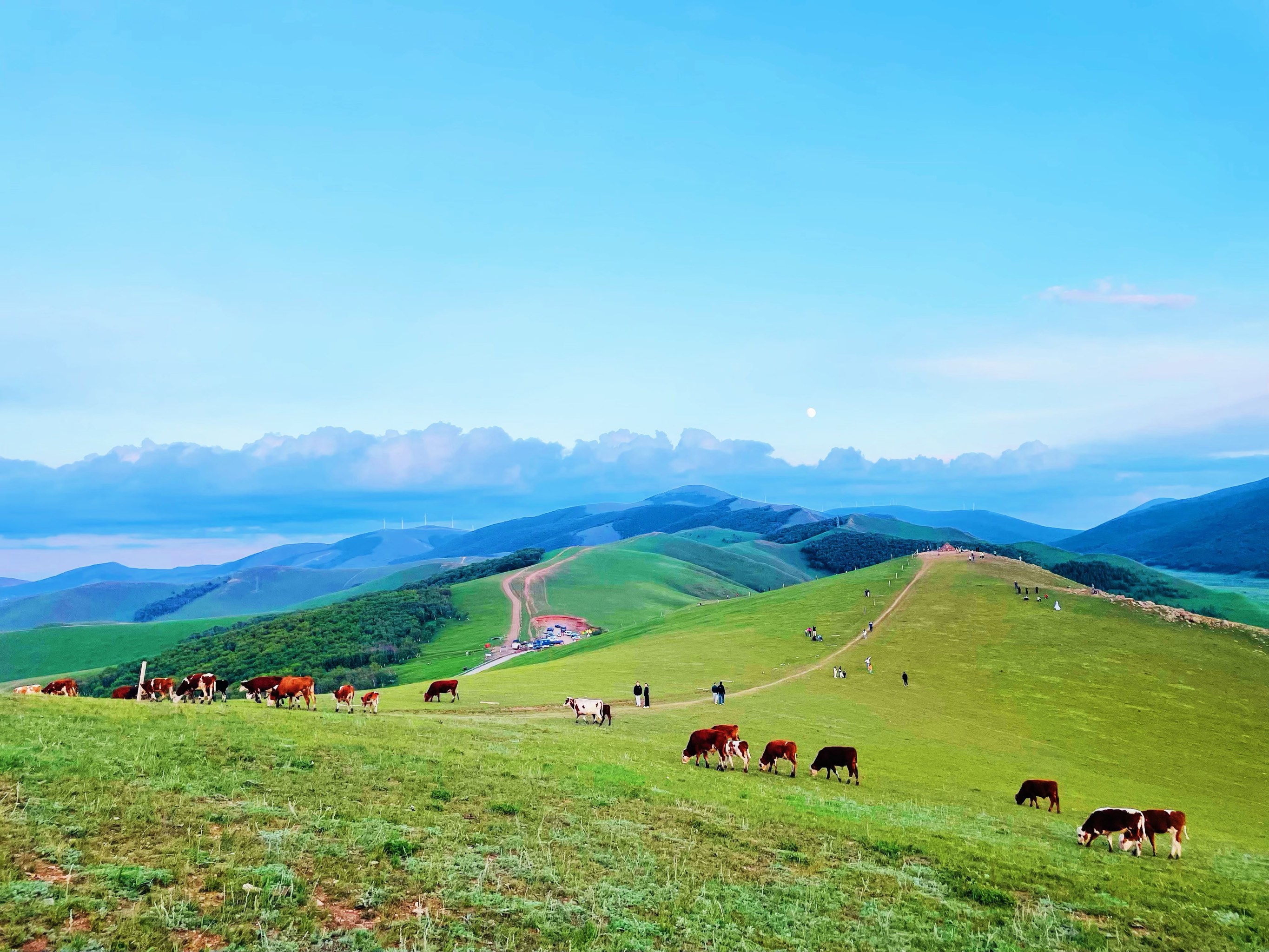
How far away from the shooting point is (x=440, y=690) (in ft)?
138

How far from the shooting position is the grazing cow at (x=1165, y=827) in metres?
19.7

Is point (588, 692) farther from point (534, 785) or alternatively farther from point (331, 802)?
point (331, 802)

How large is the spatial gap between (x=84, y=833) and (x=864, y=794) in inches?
913

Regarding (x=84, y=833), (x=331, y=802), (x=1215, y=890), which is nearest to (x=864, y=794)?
(x=1215, y=890)

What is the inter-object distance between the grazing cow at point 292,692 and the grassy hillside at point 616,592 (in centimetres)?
9612

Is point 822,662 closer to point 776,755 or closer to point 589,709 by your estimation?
point 589,709

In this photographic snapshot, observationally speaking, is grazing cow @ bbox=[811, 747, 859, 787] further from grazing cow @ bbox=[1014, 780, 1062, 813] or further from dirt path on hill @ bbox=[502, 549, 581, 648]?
dirt path on hill @ bbox=[502, 549, 581, 648]

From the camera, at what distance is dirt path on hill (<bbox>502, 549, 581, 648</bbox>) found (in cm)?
12369

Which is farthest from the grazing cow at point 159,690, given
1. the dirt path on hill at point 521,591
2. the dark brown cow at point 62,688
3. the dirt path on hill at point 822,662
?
the dirt path on hill at point 521,591

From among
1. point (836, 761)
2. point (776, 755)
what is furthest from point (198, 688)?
point (836, 761)

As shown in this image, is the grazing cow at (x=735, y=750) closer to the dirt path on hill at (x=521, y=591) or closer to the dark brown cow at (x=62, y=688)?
the dark brown cow at (x=62, y=688)

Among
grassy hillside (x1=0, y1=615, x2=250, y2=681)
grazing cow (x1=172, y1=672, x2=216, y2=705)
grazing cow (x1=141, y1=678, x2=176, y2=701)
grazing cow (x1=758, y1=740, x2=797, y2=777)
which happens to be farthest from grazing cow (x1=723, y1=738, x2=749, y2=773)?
grassy hillside (x1=0, y1=615, x2=250, y2=681)

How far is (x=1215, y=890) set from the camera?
53.1ft

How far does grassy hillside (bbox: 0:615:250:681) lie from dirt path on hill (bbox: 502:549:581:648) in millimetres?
94129
